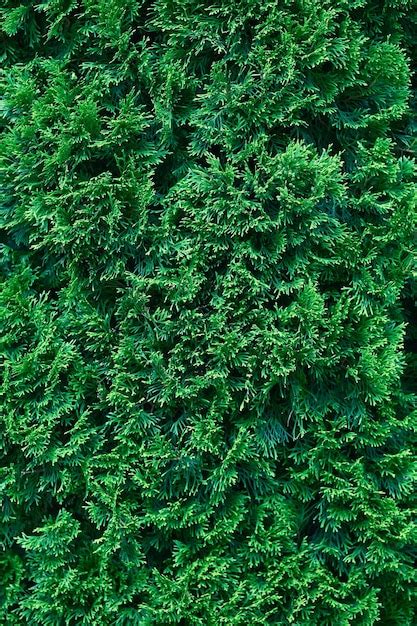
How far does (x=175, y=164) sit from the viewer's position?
8.98ft

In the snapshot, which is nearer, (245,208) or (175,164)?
(245,208)

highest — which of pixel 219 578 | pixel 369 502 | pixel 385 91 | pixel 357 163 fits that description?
pixel 385 91

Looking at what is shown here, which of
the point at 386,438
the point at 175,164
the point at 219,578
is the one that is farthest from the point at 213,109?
the point at 219,578

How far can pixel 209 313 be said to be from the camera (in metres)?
2.66

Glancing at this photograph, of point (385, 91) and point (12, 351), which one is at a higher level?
point (385, 91)

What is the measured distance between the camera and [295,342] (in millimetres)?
2576

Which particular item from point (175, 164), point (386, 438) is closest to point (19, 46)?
point (175, 164)

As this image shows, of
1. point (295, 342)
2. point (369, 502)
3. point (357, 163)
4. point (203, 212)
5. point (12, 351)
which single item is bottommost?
point (369, 502)

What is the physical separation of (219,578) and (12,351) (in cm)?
136

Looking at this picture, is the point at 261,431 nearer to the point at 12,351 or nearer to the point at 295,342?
the point at 295,342

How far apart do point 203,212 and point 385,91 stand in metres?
1.01

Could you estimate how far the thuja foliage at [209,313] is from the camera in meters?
2.57

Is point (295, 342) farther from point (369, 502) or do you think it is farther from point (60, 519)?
point (60, 519)

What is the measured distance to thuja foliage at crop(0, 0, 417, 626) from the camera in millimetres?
2574
